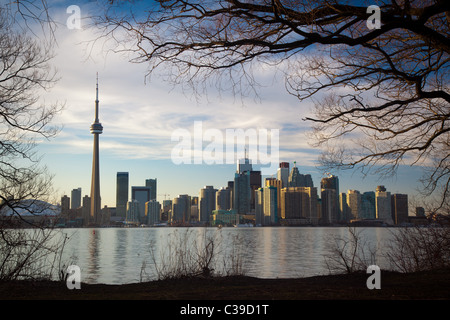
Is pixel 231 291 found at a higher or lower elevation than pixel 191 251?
higher

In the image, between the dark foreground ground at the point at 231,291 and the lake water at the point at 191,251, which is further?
the lake water at the point at 191,251

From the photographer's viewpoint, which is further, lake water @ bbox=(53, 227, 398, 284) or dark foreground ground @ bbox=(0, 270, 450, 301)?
lake water @ bbox=(53, 227, 398, 284)

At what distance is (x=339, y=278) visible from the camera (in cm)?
1022

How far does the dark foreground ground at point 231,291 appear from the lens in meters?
6.81

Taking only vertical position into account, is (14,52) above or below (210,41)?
above

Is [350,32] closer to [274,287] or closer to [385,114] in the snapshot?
[385,114]

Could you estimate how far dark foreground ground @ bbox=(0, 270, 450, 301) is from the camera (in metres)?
6.81

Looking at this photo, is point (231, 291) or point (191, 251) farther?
point (191, 251)

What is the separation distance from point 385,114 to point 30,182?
8.97 meters

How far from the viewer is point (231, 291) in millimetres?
7535

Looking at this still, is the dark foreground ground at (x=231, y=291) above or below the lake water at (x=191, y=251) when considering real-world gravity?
above

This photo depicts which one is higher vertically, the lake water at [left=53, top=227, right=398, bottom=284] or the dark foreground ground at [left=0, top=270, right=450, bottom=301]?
the dark foreground ground at [left=0, top=270, right=450, bottom=301]
